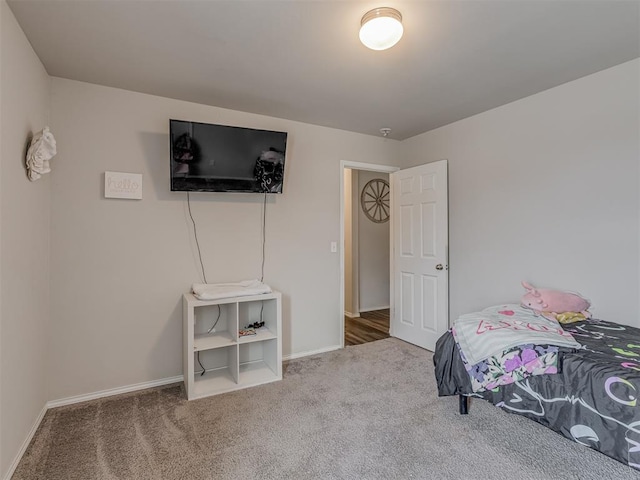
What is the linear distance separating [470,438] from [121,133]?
318cm

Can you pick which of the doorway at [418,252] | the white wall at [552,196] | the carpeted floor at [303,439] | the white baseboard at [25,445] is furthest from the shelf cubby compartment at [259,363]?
the white wall at [552,196]

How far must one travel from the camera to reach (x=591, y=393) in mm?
1595

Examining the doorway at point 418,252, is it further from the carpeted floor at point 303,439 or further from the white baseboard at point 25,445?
the white baseboard at point 25,445

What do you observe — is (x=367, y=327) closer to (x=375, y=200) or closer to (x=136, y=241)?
(x=375, y=200)

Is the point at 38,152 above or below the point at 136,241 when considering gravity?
above

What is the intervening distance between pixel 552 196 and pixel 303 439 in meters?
2.48

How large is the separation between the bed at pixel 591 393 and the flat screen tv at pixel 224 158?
6.76 ft

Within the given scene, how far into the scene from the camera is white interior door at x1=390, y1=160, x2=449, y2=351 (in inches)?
132

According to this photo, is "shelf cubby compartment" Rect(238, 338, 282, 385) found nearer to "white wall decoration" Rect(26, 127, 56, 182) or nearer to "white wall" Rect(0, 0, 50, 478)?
"white wall" Rect(0, 0, 50, 478)

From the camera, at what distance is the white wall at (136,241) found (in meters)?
2.41

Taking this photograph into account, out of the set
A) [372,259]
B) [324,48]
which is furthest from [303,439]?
[372,259]

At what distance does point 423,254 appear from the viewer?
3.55 metres

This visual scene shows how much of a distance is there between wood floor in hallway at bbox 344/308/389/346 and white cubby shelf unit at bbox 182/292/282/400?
1.14 m

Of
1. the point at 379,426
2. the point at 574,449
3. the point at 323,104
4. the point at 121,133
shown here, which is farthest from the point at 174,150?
the point at 574,449
